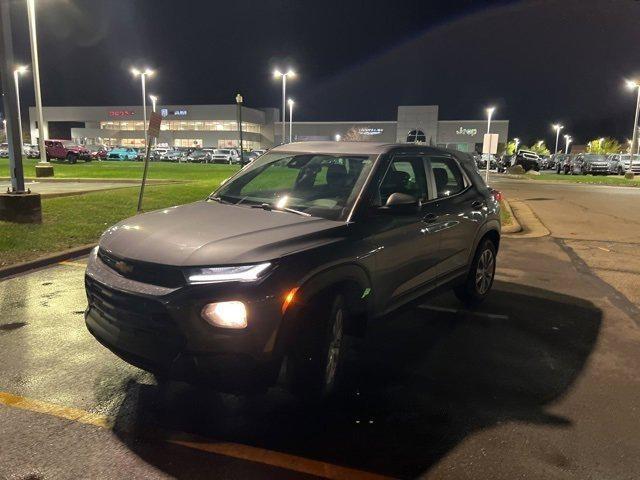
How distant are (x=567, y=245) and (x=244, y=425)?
8.69m

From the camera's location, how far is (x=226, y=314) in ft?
9.87

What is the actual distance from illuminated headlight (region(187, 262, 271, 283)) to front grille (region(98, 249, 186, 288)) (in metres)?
0.08

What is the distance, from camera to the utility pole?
9047 mm

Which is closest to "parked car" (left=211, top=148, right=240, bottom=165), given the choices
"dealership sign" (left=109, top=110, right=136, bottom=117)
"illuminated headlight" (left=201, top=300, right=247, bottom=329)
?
"illuminated headlight" (left=201, top=300, right=247, bottom=329)

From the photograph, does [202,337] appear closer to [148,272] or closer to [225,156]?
[148,272]

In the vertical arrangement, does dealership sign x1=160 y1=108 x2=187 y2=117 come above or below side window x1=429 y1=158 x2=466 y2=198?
above

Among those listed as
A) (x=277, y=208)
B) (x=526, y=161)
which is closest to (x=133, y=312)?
(x=277, y=208)

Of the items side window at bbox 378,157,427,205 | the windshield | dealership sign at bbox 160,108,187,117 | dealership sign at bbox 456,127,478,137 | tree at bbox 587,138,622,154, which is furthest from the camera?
dealership sign at bbox 456,127,478,137

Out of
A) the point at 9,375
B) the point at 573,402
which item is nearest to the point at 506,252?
the point at 573,402

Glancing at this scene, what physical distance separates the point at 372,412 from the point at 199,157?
53384 millimetres

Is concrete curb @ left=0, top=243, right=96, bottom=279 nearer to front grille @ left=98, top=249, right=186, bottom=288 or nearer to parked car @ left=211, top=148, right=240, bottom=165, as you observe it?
front grille @ left=98, top=249, right=186, bottom=288

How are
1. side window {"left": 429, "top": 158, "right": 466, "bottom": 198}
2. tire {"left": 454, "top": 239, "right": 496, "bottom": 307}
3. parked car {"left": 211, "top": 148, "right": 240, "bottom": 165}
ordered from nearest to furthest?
1. side window {"left": 429, "top": 158, "right": 466, "bottom": 198}
2. tire {"left": 454, "top": 239, "right": 496, "bottom": 307}
3. parked car {"left": 211, "top": 148, "right": 240, "bottom": 165}

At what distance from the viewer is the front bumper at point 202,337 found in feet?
9.80

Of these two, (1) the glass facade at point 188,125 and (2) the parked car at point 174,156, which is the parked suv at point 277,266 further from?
(1) the glass facade at point 188,125
